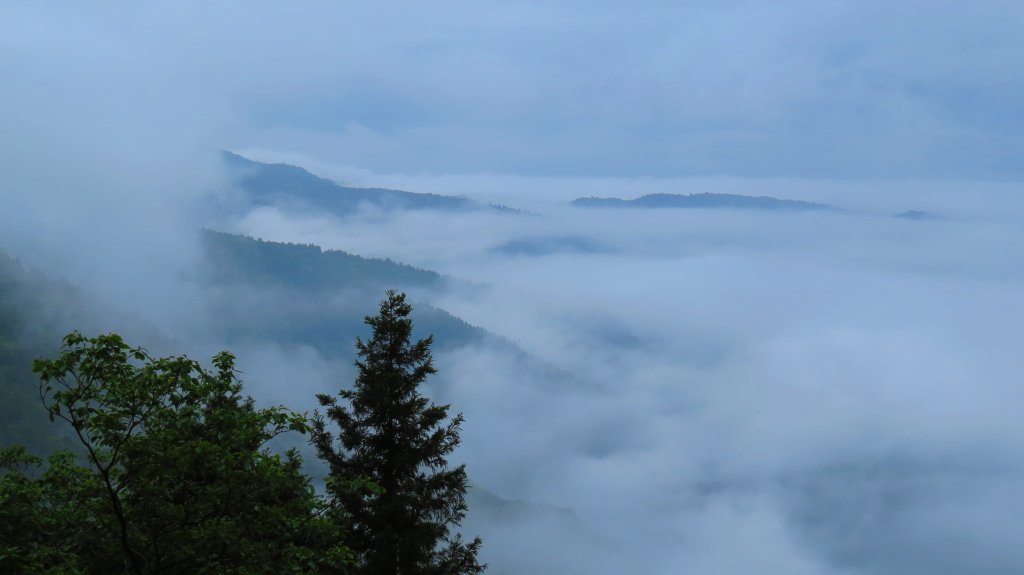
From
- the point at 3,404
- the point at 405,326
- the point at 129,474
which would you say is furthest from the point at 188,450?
the point at 3,404

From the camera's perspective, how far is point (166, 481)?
14633mm

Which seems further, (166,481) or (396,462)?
(396,462)

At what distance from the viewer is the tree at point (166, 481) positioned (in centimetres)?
1378

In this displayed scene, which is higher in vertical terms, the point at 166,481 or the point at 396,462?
the point at 396,462

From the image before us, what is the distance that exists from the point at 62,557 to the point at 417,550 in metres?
10.2

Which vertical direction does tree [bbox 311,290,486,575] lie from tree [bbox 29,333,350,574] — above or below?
above

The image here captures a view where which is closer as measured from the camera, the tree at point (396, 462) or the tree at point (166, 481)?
the tree at point (166, 481)

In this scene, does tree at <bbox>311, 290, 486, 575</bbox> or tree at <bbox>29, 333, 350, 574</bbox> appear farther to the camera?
tree at <bbox>311, 290, 486, 575</bbox>

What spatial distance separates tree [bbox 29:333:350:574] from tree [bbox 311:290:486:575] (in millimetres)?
7686

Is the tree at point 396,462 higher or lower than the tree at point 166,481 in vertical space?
higher

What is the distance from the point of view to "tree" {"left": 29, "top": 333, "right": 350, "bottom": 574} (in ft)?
45.2

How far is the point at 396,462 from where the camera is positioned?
23.6m

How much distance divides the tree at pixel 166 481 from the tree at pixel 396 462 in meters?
7.69

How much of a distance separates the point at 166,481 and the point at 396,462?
9.42 meters
